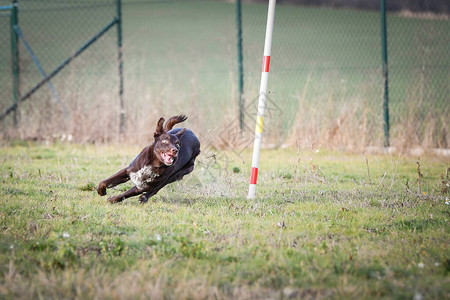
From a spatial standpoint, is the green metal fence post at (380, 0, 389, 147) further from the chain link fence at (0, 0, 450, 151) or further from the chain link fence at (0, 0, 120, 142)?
the chain link fence at (0, 0, 120, 142)

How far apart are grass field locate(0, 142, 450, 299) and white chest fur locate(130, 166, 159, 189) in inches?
9.9

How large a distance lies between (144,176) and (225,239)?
4.76 feet

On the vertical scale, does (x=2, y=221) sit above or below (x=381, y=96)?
below

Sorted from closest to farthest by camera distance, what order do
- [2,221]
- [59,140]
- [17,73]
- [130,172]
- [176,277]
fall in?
[176,277], [2,221], [130,172], [59,140], [17,73]

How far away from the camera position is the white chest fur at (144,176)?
17.7ft

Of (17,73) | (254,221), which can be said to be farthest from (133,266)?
(17,73)

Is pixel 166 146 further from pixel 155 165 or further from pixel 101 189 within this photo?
pixel 101 189

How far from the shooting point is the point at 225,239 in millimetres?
4312

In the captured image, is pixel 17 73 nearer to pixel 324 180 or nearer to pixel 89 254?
pixel 324 180

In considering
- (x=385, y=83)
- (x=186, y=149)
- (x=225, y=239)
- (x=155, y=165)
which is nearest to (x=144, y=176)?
(x=155, y=165)

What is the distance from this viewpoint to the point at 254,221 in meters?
4.90

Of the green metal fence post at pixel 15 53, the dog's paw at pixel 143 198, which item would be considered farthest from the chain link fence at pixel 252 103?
the dog's paw at pixel 143 198

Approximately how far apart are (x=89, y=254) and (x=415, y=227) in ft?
9.28

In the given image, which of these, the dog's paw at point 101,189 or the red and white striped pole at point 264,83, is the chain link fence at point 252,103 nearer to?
the red and white striped pole at point 264,83
